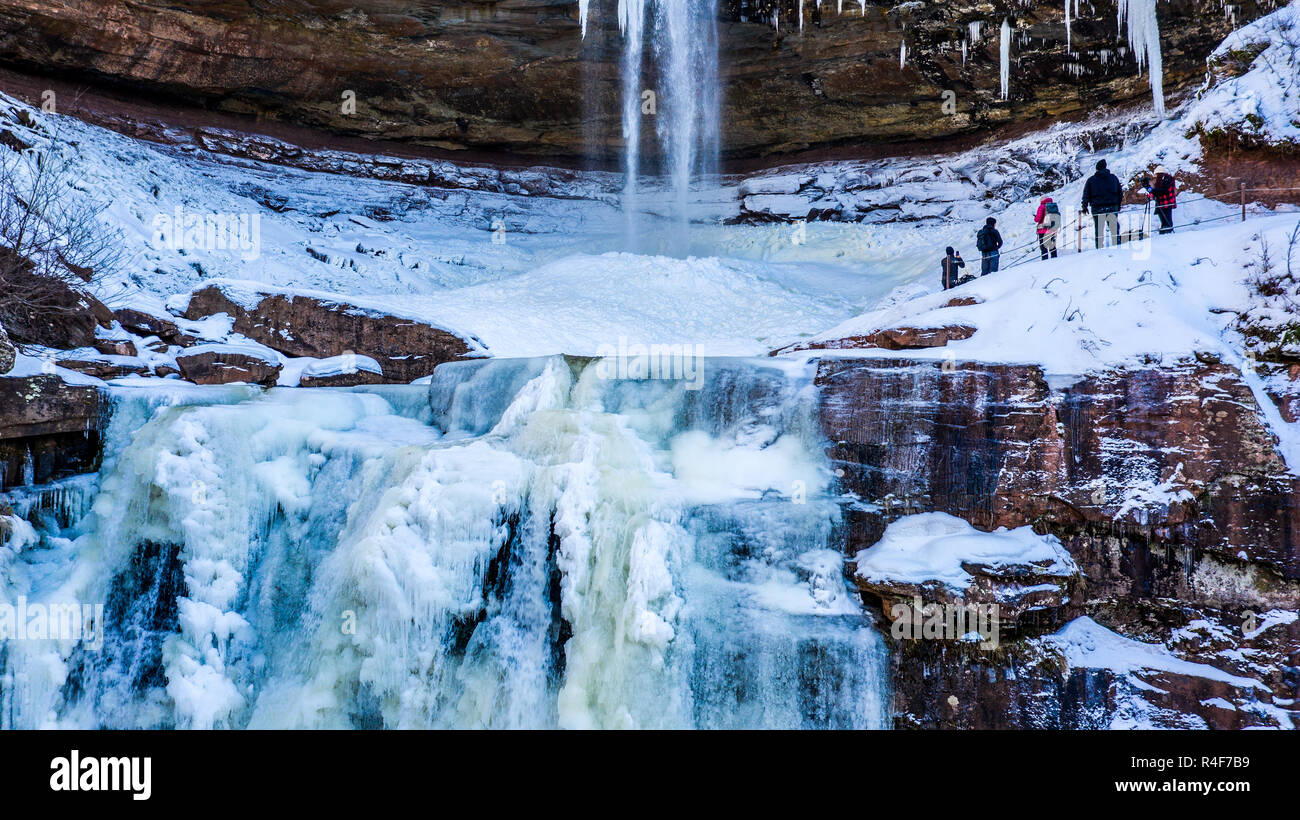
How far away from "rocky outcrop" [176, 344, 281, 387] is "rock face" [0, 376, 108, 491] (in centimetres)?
290

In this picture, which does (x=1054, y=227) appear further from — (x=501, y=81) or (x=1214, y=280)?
(x=501, y=81)

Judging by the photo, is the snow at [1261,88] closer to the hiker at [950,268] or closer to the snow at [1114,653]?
the hiker at [950,268]

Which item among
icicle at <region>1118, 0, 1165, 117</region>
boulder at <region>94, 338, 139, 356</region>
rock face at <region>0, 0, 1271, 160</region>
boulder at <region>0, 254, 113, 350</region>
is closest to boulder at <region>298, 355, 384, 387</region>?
boulder at <region>94, 338, 139, 356</region>

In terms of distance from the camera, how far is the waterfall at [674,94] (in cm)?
2061

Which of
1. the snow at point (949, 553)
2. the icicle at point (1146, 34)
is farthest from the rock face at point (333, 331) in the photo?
the icicle at point (1146, 34)

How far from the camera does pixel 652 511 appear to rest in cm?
798

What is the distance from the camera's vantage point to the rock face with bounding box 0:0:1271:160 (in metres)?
19.0

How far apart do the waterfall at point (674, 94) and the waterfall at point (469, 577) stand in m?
14.3

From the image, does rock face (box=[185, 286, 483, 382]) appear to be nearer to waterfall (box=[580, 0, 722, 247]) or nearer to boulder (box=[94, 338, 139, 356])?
boulder (box=[94, 338, 139, 356])

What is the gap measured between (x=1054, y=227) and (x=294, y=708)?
11.5m

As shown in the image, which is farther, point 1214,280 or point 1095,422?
point 1214,280

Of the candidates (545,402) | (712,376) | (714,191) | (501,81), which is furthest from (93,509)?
(714,191)

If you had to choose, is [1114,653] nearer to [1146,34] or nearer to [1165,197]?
[1165,197]

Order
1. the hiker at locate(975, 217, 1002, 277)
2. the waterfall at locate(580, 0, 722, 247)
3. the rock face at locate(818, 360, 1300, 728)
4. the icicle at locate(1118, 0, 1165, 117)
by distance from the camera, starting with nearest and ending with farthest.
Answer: the rock face at locate(818, 360, 1300, 728) → the hiker at locate(975, 217, 1002, 277) → the icicle at locate(1118, 0, 1165, 117) → the waterfall at locate(580, 0, 722, 247)
